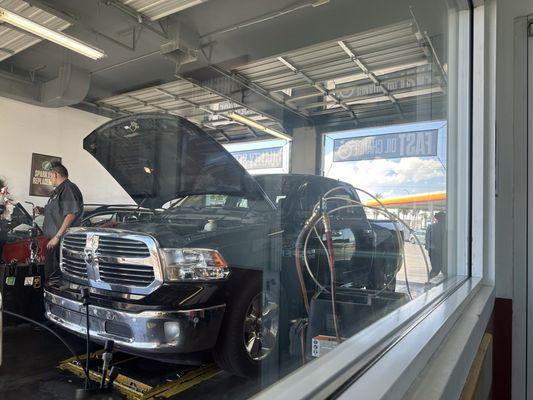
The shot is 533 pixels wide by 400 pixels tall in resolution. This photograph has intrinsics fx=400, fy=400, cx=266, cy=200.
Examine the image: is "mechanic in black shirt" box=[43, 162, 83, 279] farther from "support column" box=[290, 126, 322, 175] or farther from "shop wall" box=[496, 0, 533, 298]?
"shop wall" box=[496, 0, 533, 298]

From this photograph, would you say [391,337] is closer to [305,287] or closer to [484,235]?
[484,235]

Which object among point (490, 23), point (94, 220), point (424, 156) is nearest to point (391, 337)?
point (424, 156)

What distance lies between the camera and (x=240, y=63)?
2621mm

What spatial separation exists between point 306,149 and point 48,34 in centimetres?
142

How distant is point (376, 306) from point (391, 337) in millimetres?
674

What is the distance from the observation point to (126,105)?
1550 millimetres

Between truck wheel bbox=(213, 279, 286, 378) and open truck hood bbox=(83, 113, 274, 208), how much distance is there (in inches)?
25.7

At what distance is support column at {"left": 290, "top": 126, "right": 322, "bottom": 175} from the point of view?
7.28 feet

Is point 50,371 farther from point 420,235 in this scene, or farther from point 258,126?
point 420,235

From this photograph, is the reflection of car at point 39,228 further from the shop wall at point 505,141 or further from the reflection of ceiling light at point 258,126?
the shop wall at point 505,141

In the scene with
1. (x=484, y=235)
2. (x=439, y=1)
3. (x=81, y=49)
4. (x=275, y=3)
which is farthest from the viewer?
(x=275, y=3)

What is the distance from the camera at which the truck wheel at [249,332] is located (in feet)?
7.47

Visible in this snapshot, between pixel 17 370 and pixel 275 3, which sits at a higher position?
pixel 275 3

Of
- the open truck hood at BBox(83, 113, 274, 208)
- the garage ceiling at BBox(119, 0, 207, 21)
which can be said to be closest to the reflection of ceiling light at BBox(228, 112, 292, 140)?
the open truck hood at BBox(83, 113, 274, 208)
